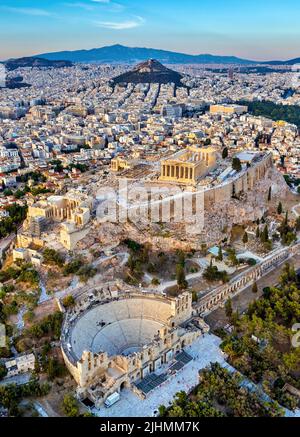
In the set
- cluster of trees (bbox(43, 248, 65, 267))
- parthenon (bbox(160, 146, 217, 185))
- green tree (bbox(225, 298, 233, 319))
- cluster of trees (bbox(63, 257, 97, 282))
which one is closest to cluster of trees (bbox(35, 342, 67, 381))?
cluster of trees (bbox(63, 257, 97, 282))

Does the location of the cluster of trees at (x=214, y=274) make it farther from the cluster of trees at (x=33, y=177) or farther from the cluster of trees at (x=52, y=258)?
the cluster of trees at (x=33, y=177)

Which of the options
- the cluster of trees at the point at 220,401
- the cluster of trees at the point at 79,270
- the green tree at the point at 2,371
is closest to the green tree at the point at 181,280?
Result: the cluster of trees at the point at 79,270

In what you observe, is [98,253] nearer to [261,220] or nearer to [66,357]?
[66,357]

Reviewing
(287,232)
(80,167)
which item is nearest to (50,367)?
(287,232)

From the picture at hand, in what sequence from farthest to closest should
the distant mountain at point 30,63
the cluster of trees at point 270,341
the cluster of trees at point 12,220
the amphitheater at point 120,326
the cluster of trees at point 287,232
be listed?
the distant mountain at point 30,63
the cluster of trees at point 12,220
the cluster of trees at point 287,232
the amphitheater at point 120,326
the cluster of trees at point 270,341

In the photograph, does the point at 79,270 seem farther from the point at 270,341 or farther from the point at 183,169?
the point at 183,169

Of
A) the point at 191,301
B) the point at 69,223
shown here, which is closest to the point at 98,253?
the point at 69,223
